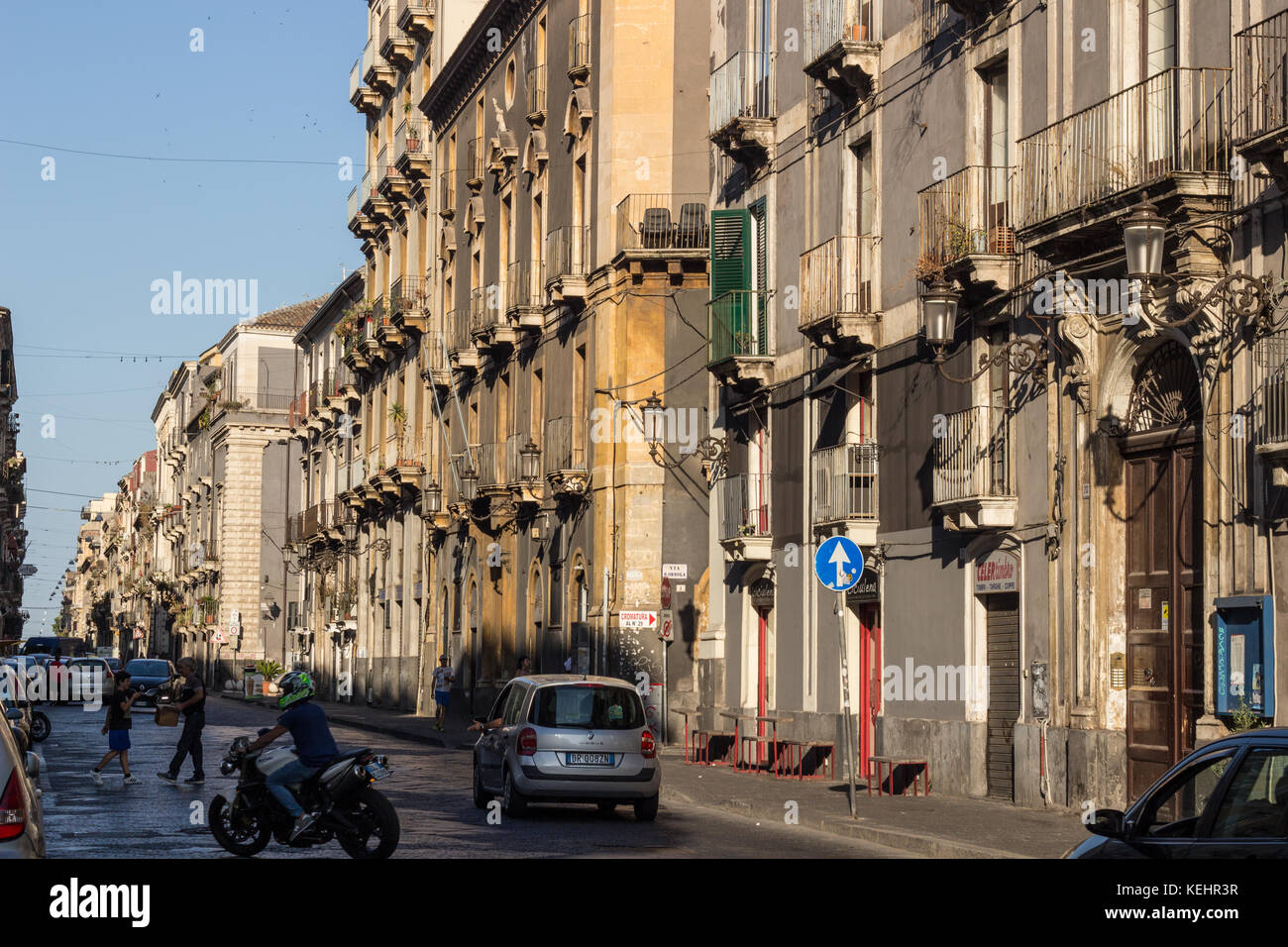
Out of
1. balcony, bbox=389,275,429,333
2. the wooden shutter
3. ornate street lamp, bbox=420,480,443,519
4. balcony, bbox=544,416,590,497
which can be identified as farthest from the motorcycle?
balcony, bbox=389,275,429,333

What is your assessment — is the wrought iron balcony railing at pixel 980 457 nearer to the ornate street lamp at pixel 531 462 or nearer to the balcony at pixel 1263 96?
the balcony at pixel 1263 96

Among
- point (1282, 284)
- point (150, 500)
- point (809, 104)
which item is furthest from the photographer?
point (150, 500)

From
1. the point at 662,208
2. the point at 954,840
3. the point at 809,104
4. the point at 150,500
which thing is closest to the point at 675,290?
the point at 662,208

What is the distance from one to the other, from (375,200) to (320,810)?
47.7 meters

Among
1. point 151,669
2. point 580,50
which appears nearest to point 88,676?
point 151,669

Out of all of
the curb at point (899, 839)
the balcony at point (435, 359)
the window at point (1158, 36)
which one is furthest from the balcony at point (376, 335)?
the window at point (1158, 36)

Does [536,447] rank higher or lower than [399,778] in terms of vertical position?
higher

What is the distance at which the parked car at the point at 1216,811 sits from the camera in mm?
7500

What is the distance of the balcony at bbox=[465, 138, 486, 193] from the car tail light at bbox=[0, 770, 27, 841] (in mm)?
39936

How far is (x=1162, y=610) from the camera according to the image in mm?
19438

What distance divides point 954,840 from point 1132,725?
3.70 metres
